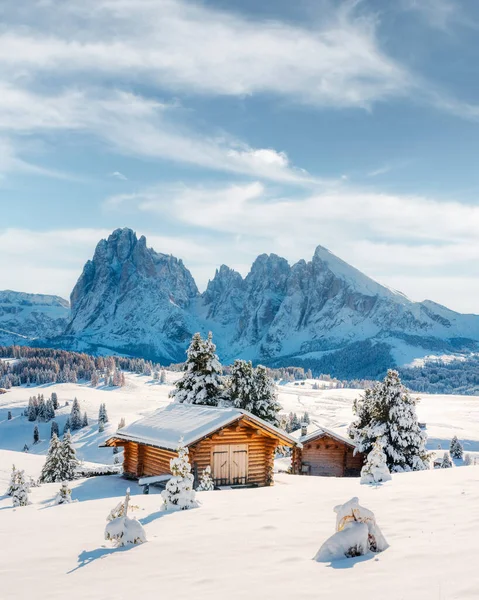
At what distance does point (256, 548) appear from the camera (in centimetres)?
944

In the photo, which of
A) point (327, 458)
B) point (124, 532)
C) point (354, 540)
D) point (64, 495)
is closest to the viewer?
point (354, 540)

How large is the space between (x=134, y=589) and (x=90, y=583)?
92 centimetres

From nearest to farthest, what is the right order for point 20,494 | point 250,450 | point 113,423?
point 20,494
point 250,450
point 113,423

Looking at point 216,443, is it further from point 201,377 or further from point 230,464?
point 201,377

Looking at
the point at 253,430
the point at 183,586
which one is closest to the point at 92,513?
the point at 183,586

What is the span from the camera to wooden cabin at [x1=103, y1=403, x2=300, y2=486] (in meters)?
24.7

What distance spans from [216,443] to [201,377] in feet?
50.8

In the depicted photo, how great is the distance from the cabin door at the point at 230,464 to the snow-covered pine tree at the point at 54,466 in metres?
20.2

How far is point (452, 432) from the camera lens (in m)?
140

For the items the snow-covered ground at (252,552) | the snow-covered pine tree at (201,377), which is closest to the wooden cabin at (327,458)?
the snow-covered pine tree at (201,377)

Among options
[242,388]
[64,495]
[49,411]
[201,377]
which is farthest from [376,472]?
[49,411]

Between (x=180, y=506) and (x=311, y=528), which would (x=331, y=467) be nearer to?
(x=180, y=506)

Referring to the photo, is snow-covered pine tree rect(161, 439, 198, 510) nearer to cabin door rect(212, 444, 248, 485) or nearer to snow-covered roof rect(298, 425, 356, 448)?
cabin door rect(212, 444, 248, 485)

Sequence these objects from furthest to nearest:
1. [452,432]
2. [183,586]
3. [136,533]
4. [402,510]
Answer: [452,432] < [402,510] < [136,533] < [183,586]
